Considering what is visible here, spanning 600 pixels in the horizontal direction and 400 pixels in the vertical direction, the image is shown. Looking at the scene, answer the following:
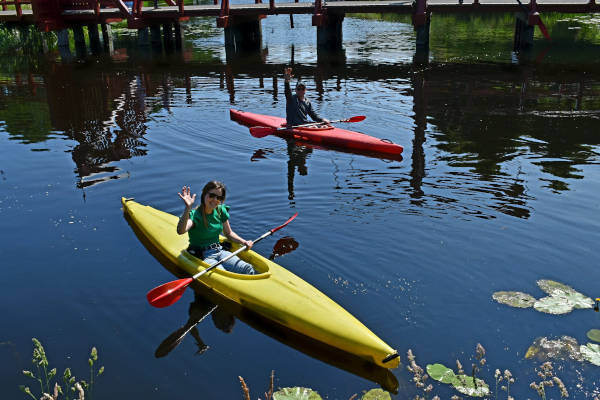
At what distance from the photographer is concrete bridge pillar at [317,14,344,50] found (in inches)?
923

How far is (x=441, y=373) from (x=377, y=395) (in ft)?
1.89

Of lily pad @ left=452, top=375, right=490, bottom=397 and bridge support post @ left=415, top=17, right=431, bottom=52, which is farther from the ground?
bridge support post @ left=415, top=17, right=431, bottom=52

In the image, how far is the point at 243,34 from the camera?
25484 mm

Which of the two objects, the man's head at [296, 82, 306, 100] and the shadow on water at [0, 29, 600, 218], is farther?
the man's head at [296, 82, 306, 100]

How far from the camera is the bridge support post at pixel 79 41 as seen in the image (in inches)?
976

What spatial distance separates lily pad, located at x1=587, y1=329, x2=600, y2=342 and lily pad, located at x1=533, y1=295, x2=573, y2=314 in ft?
1.14

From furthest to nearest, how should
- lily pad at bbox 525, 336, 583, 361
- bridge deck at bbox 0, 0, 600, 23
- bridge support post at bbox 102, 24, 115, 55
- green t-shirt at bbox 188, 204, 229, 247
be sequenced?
1. bridge support post at bbox 102, 24, 115, 55
2. bridge deck at bbox 0, 0, 600, 23
3. green t-shirt at bbox 188, 204, 229, 247
4. lily pad at bbox 525, 336, 583, 361

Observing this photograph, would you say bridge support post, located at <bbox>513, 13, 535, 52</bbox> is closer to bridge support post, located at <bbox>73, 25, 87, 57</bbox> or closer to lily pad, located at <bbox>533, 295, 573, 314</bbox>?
bridge support post, located at <bbox>73, 25, 87, 57</bbox>

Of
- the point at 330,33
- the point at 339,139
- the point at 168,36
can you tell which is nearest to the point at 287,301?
the point at 339,139

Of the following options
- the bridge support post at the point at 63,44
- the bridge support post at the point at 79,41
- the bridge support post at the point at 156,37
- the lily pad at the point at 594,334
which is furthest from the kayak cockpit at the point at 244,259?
the bridge support post at the point at 79,41

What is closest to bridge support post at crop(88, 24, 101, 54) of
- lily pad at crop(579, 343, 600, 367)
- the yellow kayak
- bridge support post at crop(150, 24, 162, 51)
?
bridge support post at crop(150, 24, 162, 51)

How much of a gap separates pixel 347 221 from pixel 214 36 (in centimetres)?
2462

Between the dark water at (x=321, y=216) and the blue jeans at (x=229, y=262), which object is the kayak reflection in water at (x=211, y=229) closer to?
the blue jeans at (x=229, y=262)

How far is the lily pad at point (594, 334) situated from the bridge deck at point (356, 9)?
17.6 metres
